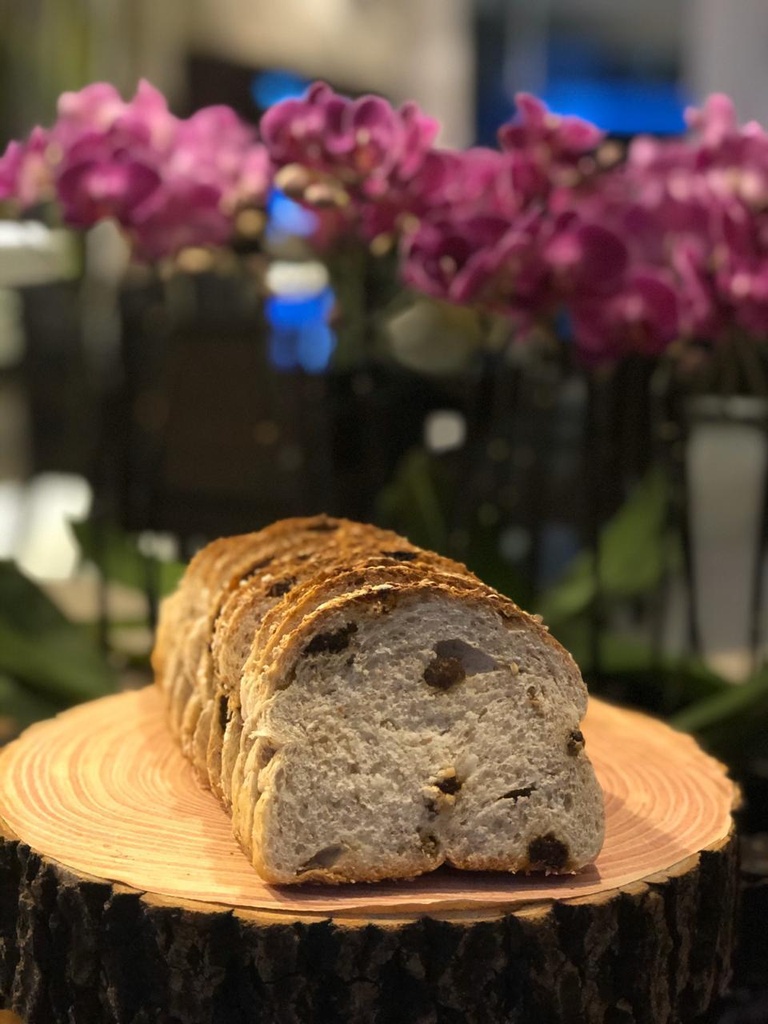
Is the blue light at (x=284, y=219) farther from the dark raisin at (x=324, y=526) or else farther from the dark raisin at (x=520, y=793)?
the dark raisin at (x=520, y=793)

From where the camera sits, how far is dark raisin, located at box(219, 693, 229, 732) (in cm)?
94

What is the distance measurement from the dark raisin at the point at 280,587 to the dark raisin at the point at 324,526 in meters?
0.18

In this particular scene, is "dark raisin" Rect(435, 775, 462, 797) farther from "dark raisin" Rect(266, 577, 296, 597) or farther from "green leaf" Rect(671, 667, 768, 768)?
"green leaf" Rect(671, 667, 768, 768)

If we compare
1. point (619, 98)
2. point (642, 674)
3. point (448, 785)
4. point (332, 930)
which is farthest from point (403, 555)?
point (619, 98)

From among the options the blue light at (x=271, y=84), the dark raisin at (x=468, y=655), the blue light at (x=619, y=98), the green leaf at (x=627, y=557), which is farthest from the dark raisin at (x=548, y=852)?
the blue light at (x=271, y=84)

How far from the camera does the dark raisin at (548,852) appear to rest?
0.82m

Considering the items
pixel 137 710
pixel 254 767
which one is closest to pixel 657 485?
pixel 137 710

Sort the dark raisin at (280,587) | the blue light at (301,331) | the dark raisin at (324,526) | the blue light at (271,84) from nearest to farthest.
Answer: the dark raisin at (280,587)
the dark raisin at (324,526)
the blue light at (301,331)
the blue light at (271,84)

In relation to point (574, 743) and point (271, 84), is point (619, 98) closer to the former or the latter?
point (271, 84)

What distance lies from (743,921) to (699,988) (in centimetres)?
27

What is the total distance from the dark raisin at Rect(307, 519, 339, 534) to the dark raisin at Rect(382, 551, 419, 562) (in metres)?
0.15

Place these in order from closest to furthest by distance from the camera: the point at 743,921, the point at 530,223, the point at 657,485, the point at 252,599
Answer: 1. the point at 252,599
2. the point at 743,921
3. the point at 530,223
4. the point at 657,485

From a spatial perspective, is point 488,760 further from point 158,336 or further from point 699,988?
point 158,336

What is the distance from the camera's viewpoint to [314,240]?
1.46 meters
